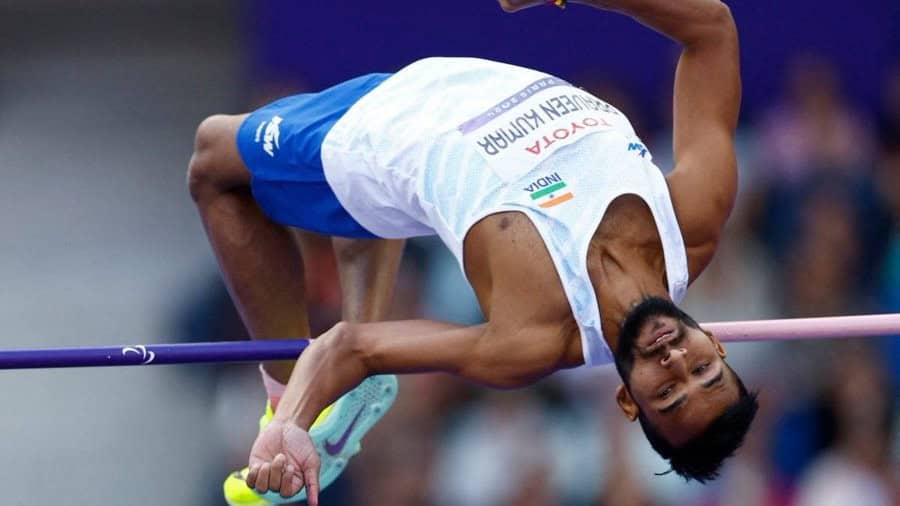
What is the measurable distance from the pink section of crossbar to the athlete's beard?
72 cm

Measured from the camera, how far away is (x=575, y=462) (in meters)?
7.68

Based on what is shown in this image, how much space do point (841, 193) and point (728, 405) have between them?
3090 mm

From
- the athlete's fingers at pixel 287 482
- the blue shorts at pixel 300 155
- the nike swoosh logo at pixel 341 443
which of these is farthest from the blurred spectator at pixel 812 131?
the athlete's fingers at pixel 287 482

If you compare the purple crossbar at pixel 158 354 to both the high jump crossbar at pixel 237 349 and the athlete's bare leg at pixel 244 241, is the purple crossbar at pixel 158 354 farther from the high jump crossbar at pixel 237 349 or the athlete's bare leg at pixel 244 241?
the athlete's bare leg at pixel 244 241

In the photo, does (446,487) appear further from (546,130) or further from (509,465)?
(546,130)

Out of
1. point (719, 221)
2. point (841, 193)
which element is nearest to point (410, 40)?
point (841, 193)

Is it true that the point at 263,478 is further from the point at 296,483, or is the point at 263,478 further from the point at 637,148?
the point at 637,148

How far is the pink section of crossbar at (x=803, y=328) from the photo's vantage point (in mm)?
5676

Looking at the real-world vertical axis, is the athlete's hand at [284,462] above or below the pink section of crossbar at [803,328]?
above

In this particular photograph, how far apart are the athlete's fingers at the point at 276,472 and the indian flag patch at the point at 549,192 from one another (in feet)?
3.35

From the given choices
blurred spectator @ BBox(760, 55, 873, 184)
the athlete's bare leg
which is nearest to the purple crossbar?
the athlete's bare leg

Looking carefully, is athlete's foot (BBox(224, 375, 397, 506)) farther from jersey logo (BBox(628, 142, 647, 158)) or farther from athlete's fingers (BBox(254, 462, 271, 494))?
jersey logo (BBox(628, 142, 647, 158))

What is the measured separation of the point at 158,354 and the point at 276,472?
1.05 m

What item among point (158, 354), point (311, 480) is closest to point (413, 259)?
point (158, 354)
